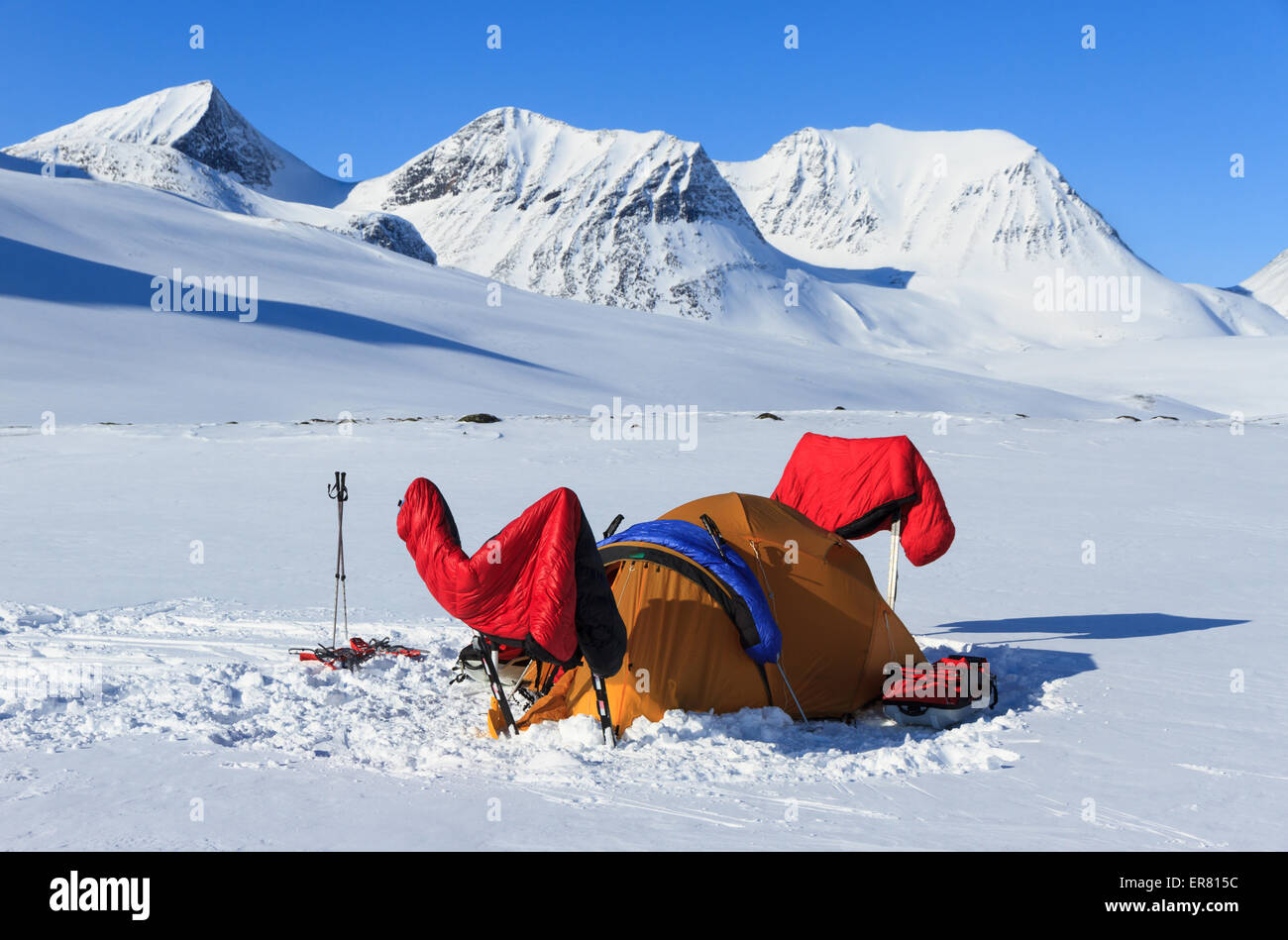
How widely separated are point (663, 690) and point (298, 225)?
72098mm

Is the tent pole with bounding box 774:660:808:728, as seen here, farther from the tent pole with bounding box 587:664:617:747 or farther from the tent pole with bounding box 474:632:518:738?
the tent pole with bounding box 474:632:518:738

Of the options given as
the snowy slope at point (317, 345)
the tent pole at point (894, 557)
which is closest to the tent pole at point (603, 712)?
the tent pole at point (894, 557)

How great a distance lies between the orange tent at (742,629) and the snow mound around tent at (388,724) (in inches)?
7.6

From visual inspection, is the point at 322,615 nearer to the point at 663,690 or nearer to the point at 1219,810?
the point at 663,690

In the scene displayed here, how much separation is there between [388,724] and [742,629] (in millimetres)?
2258

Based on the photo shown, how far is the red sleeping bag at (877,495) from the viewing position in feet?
28.6

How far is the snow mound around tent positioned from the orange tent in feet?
0.63

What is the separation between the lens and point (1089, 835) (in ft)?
15.4

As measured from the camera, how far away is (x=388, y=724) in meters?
6.25

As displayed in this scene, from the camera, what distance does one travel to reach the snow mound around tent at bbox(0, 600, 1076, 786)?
557 centimetres

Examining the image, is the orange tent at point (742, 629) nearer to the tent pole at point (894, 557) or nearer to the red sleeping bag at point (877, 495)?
the tent pole at point (894, 557)

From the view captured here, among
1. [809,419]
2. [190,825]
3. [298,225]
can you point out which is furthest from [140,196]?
[190,825]
